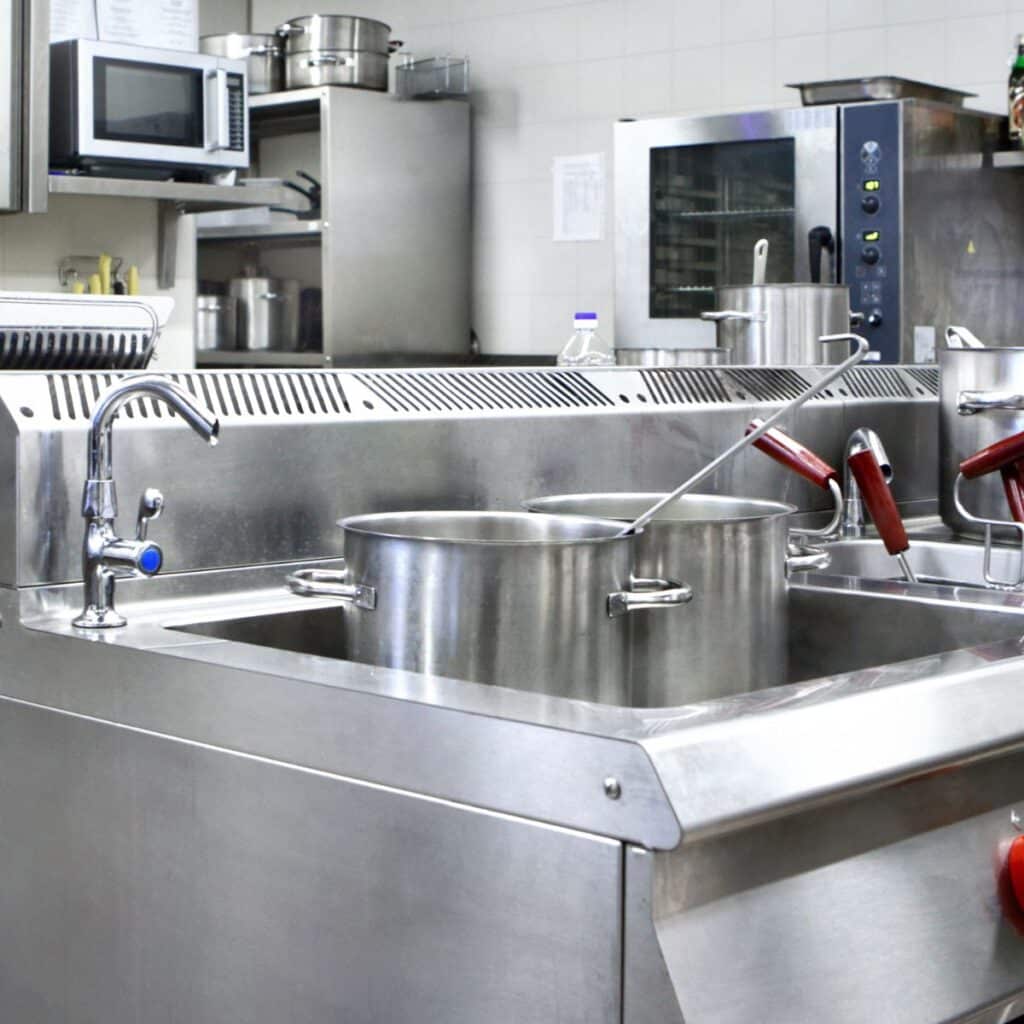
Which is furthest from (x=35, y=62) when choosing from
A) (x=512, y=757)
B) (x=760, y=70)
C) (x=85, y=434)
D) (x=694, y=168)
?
(x=512, y=757)

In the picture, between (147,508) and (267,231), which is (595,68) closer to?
(267,231)

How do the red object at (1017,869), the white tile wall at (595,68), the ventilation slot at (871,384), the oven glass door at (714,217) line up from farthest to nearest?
the white tile wall at (595,68)
the oven glass door at (714,217)
the ventilation slot at (871,384)
the red object at (1017,869)

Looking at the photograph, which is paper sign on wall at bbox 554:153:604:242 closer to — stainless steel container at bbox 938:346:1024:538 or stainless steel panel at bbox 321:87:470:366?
stainless steel panel at bbox 321:87:470:366

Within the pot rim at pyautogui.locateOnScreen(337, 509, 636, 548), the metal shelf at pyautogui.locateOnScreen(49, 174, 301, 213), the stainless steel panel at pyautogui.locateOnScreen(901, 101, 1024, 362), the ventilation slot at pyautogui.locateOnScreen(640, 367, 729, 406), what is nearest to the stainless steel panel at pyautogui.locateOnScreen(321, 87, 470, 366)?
the metal shelf at pyautogui.locateOnScreen(49, 174, 301, 213)

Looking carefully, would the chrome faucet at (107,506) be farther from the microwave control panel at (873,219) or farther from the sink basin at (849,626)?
the microwave control panel at (873,219)

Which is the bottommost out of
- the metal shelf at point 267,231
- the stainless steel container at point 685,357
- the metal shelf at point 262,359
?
the stainless steel container at point 685,357

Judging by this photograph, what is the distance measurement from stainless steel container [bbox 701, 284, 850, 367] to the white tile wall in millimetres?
2111

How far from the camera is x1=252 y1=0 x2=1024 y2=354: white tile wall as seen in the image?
4477mm

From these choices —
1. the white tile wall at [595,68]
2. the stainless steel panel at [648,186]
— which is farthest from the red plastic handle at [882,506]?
the white tile wall at [595,68]

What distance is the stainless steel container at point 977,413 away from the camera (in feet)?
6.19

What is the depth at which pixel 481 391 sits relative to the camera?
66.0 inches

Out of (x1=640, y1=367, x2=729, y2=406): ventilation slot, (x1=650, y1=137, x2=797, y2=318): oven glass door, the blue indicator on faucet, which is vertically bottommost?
the blue indicator on faucet

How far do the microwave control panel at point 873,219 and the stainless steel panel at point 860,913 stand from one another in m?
2.80

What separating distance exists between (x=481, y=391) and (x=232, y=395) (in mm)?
301
